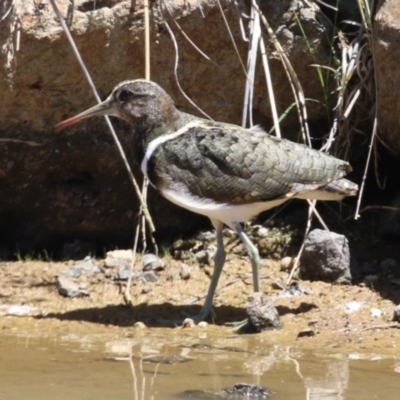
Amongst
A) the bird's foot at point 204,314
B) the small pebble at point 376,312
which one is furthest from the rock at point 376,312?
the bird's foot at point 204,314

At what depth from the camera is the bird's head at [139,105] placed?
21.4 ft

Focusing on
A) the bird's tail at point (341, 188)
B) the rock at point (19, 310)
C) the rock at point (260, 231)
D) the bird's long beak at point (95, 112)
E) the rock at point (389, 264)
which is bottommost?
the rock at point (19, 310)

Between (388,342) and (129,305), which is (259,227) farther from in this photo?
(388,342)

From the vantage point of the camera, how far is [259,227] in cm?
760

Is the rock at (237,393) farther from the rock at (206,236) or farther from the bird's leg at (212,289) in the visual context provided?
the rock at (206,236)

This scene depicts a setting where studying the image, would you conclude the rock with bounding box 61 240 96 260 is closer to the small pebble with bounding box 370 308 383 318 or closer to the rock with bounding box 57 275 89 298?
the rock with bounding box 57 275 89 298

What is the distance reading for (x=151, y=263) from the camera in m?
7.19

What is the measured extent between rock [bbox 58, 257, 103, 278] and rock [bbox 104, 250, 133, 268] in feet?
0.29

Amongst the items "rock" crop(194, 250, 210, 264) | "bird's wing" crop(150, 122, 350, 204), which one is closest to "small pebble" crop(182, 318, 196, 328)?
"bird's wing" crop(150, 122, 350, 204)

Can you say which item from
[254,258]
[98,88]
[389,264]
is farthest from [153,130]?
[389,264]

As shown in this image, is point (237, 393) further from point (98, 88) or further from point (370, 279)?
point (98, 88)

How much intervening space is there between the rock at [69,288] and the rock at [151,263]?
0.50 metres

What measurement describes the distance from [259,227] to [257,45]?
4.46 ft

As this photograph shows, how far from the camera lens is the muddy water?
4.98 metres
